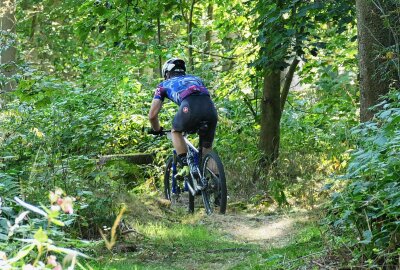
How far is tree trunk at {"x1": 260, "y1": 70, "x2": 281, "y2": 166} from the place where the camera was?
1259 centimetres

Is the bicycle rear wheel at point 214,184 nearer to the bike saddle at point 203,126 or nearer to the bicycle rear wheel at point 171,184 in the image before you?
the bike saddle at point 203,126

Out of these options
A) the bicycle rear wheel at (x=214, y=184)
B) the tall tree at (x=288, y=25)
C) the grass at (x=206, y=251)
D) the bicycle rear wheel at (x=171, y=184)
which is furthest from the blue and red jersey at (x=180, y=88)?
the grass at (x=206, y=251)

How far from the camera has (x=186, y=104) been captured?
9.63m

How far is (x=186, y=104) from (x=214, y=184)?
1116mm

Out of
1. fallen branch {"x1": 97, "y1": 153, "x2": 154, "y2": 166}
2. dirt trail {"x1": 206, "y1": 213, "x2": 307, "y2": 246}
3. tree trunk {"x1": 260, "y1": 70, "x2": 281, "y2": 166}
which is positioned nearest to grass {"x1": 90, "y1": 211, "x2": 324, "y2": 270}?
dirt trail {"x1": 206, "y1": 213, "x2": 307, "y2": 246}

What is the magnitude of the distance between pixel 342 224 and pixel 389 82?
2.40 meters

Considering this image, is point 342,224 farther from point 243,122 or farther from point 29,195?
point 243,122

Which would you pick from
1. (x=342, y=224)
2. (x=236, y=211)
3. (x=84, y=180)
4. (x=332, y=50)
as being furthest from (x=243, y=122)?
(x=342, y=224)

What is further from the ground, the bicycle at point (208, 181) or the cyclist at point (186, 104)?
the cyclist at point (186, 104)

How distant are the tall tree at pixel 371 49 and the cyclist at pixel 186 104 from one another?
9.20 feet

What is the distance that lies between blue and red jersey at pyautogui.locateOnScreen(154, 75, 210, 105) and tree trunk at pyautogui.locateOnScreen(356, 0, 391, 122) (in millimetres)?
2905

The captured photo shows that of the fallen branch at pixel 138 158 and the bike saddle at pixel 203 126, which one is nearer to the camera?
the bike saddle at pixel 203 126

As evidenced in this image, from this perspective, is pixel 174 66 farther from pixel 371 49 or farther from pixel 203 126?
pixel 371 49

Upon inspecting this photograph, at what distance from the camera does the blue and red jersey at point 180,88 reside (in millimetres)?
9695
